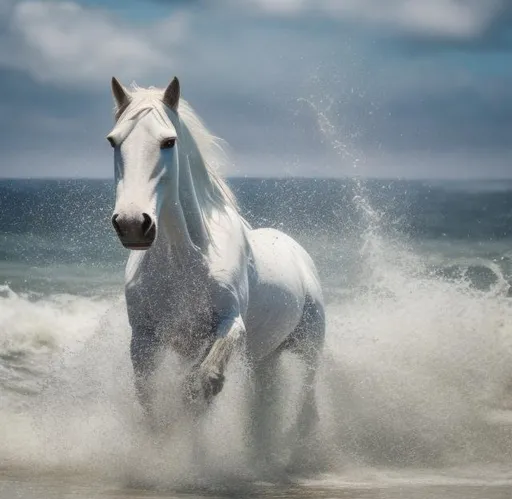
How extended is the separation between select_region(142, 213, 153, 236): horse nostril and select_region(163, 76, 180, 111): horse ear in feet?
2.53

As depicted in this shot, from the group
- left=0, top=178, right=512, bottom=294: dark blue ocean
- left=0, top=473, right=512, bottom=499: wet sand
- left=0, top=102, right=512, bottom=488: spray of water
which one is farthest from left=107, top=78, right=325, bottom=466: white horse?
left=0, top=178, right=512, bottom=294: dark blue ocean

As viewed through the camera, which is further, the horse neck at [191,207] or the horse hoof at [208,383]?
the horse neck at [191,207]

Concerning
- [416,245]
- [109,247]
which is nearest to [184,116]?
[109,247]

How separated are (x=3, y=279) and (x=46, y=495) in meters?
12.3

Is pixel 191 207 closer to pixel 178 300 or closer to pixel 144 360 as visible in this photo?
pixel 178 300

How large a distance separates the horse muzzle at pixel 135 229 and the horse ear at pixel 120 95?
0.77 m

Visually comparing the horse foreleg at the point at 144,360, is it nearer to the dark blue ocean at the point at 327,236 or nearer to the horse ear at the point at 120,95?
the horse ear at the point at 120,95

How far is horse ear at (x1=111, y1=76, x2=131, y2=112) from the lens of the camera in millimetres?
5469

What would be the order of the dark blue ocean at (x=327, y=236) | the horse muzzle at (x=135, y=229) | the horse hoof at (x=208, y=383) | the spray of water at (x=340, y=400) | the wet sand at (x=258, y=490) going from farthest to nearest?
1. the dark blue ocean at (x=327, y=236)
2. the spray of water at (x=340, y=400)
3. the wet sand at (x=258, y=490)
4. the horse hoof at (x=208, y=383)
5. the horse muzzle at (x=135, y=229)

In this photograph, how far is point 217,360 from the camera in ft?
17.9

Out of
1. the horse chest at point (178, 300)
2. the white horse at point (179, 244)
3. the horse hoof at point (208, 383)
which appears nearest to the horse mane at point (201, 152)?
the white horse at point (179, 244)

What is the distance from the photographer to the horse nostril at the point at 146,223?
4902 mm

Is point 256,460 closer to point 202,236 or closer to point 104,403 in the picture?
point 104,403

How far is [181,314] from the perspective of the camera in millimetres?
5648
